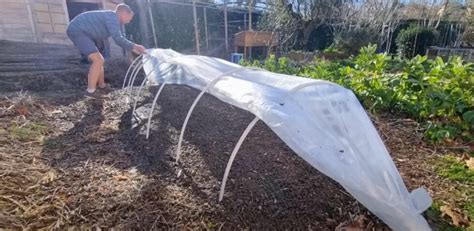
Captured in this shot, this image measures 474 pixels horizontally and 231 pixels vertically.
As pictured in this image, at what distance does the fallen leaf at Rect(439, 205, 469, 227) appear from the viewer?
162cm

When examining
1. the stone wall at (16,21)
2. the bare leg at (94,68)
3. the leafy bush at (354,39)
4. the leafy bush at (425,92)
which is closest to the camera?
the leafy bush at (425,92)

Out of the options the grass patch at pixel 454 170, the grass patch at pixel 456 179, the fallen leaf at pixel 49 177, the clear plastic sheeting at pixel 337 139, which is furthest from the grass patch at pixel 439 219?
the fallen leaf at pixel 49 177

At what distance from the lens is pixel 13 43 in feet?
17.0

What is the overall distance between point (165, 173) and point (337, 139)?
1.14 metres

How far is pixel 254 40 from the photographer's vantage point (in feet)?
32.8

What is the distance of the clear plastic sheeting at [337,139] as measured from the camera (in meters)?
1.32

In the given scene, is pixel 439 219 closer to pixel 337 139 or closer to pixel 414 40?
pixel 337 139

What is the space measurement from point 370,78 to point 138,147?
2.62 metres

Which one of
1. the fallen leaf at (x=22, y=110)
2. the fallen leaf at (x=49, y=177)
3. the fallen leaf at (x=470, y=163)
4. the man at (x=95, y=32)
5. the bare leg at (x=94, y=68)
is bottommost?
the fallen leaf at (x=470, y=163)

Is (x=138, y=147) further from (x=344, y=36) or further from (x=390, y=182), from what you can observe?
(x=344, y=36)

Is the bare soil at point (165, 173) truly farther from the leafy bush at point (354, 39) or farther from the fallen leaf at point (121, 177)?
the leafy bush at point (354, 39)

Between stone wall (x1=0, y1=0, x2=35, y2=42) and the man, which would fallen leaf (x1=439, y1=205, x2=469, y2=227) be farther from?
stone wall (x1=0, y1=0, x2=35, y2=42)

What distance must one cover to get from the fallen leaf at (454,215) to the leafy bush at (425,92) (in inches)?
38.7

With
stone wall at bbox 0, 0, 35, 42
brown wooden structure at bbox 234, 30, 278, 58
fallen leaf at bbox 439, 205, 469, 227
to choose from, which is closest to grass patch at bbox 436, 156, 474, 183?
fallen leaf at bbox 439, 205, 469, 227
